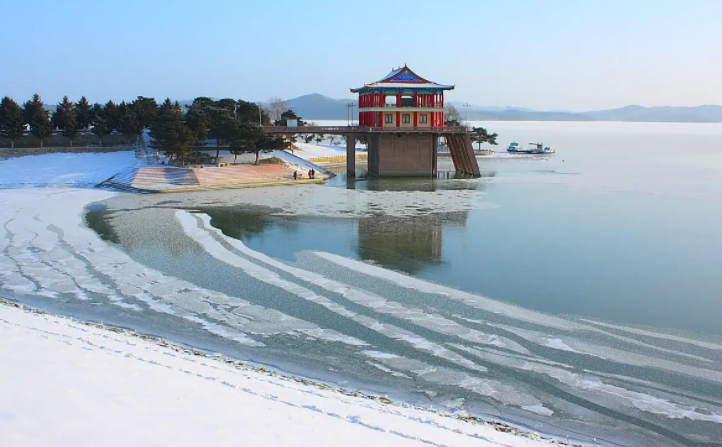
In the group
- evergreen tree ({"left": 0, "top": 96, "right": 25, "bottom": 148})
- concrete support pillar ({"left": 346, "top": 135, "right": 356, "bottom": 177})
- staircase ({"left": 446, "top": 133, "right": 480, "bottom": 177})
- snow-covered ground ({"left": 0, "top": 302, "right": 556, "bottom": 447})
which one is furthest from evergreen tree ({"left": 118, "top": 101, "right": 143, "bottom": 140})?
snow-covered ground ({"left": 0, "top": 302, "right": 556, "bottom": 447})

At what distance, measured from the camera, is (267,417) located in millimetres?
6844

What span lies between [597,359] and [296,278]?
7055mm

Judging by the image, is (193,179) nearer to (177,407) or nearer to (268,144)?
(268,144)

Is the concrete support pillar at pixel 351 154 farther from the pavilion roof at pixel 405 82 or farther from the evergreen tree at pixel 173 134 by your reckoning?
the evergreen tree at pixel 173 134

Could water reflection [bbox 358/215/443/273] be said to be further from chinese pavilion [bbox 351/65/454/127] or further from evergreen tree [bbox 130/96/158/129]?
evergreen tree [bbox 130/96/158/129]

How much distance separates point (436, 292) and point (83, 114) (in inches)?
1475

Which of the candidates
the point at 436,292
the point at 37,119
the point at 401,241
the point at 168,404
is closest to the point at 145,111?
the point at 37,119

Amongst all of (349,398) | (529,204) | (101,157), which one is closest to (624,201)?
(529,204)

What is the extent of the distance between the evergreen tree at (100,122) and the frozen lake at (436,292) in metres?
16.6

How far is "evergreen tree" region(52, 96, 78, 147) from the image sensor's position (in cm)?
4094

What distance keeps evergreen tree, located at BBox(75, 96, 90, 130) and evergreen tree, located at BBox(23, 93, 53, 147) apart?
2770 millimetres

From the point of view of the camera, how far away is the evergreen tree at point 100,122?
138 feet

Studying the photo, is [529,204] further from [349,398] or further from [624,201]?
[349,398]

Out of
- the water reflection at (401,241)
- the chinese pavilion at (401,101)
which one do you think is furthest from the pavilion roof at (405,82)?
the water reflection at (401,241)
